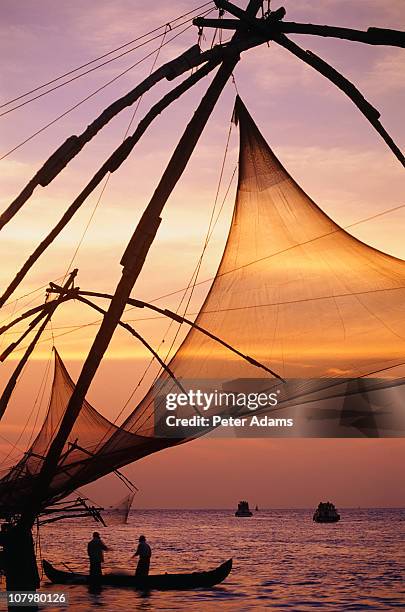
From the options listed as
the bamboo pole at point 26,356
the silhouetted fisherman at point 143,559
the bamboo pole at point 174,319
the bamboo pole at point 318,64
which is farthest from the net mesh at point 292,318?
the silhouetted fisherman at point 143,559

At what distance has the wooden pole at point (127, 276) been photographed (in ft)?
37.5

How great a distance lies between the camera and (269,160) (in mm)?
13812

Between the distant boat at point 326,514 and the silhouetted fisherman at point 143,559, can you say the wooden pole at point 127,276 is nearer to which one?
the silhouetted fisherman at point 143,559

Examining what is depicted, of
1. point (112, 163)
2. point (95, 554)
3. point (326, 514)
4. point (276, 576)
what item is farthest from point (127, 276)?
point (326, 514)

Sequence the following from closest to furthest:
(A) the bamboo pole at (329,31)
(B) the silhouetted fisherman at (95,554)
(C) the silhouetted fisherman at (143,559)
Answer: (A) the bamboo pole at (329,31)
(B) the silhouetted fisherman at (95,554)
(C) the silhouetted fisherman at (143,559)

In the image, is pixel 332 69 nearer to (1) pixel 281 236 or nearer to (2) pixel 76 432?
(1) pixel 281 236

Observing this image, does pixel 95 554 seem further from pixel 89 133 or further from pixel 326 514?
pixel 326 514
